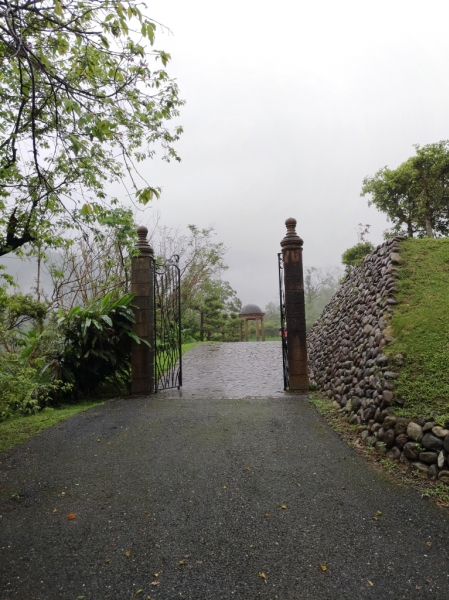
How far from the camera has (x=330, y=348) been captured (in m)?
6.58

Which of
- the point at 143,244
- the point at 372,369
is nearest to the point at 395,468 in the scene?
the point at 372,369

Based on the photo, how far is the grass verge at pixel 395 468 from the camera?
8.52 ft

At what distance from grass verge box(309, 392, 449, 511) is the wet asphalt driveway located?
0.32 ft

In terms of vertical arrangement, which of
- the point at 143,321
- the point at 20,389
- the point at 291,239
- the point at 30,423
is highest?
the point at 291,239

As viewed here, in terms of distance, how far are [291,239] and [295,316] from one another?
4.10 feet

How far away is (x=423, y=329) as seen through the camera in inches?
171

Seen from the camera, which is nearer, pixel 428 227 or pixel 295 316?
pixel 295 316

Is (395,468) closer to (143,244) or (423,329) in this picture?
(423,329)

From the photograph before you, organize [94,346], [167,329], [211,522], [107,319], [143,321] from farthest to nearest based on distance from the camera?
1. [167,329]
2. [143,321]
3. [94,346]
4. [107,319]
5. [211,522]

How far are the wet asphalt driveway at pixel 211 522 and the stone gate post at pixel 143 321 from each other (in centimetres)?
197

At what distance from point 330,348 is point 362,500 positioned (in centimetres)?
413

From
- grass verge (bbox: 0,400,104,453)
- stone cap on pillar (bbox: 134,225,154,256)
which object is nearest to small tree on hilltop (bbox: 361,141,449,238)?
stone cap on pillar (bbox: 134,225,154,256)

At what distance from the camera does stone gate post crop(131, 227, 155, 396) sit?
600cm

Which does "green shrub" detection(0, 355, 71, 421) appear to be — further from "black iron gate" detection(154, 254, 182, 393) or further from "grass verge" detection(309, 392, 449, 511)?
"grass verge" detection(309, 392, 449, 511)
